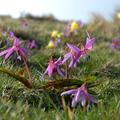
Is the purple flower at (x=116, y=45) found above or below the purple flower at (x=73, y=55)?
below

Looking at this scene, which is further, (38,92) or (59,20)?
(59,20)

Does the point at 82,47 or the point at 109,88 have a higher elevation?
the point at 82,47

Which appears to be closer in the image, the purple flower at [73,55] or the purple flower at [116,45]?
the purple flower at [73,55]

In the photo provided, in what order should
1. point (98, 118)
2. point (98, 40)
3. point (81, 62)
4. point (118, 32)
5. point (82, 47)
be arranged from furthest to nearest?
point (118, 32) < point (98, 40) < point (81, 62) < point (82, 47) < point (98, 118)

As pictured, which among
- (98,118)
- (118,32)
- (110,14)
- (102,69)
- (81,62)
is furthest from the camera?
(110,14)

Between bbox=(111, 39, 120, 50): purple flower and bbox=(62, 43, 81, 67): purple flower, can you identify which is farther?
bbox=(111, 39, 120, 50): purple flower

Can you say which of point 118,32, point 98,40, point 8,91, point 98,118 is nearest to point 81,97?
point 98,118

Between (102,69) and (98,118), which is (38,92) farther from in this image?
(102,69)

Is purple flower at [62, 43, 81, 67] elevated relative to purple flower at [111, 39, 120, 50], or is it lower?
elevated

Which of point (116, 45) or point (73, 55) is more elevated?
point (73, 55)

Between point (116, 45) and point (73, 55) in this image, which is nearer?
point (73, 55)
